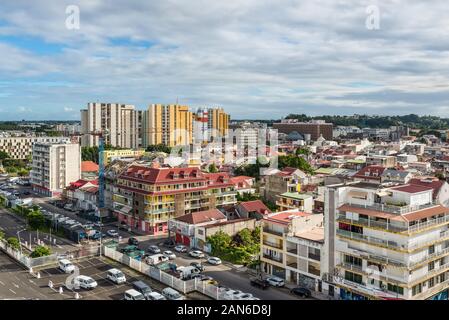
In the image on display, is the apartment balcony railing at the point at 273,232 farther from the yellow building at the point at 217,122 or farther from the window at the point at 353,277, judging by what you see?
the yellow building at the point at 217,122

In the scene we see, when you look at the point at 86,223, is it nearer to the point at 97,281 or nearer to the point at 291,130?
the point at 97,281

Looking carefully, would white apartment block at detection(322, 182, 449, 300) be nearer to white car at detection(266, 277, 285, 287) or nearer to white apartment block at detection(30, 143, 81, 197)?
white car at detection(266, 277, 285, 287)

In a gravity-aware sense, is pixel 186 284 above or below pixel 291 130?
below

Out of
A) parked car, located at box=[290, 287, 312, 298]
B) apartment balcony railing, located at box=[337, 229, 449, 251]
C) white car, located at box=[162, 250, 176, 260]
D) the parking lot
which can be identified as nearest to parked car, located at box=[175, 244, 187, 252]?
white car, located at box=[162, 250, 176, 260]

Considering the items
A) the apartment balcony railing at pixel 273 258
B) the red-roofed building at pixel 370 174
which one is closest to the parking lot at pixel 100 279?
the apartment balcony railing at pixel 273 258

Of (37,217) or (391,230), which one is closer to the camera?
(391,230)

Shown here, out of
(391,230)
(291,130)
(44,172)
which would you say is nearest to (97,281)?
(391,230)
